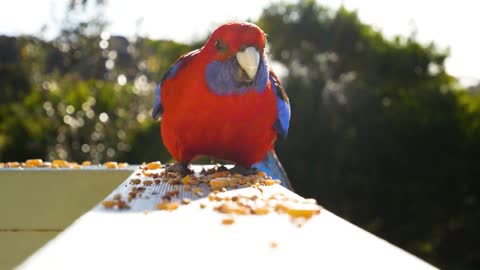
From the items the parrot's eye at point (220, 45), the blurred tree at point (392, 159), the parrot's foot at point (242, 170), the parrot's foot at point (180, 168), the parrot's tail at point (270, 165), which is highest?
the parrot's eye at point (220, 45)

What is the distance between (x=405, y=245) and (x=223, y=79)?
5.36 meters

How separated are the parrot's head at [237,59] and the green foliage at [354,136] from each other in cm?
378

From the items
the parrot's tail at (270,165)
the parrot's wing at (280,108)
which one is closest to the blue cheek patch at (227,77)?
the parrot's wing at (280,108)

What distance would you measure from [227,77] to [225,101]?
9 cm

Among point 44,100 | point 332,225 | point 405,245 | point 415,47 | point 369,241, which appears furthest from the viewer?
point 415,47

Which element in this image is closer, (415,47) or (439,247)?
(439,247)

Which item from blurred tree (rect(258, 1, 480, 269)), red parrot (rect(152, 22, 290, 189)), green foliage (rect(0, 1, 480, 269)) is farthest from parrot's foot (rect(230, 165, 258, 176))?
blurred tree (rect(258, 1, 480, 269))

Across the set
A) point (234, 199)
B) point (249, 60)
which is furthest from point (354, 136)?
point (234, 199)

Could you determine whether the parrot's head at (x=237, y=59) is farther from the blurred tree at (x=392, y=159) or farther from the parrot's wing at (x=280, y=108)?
the blurred tree at (x=392, y=159)

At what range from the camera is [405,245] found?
6.42 meters

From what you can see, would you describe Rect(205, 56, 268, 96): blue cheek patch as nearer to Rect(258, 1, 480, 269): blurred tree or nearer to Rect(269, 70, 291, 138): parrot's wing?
Rect(269, 70, 291, 138): parrot's wing

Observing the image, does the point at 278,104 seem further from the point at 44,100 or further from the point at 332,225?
the point at 44,100

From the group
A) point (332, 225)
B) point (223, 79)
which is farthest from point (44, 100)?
point (332, 225)

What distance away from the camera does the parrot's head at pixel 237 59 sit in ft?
5.64
